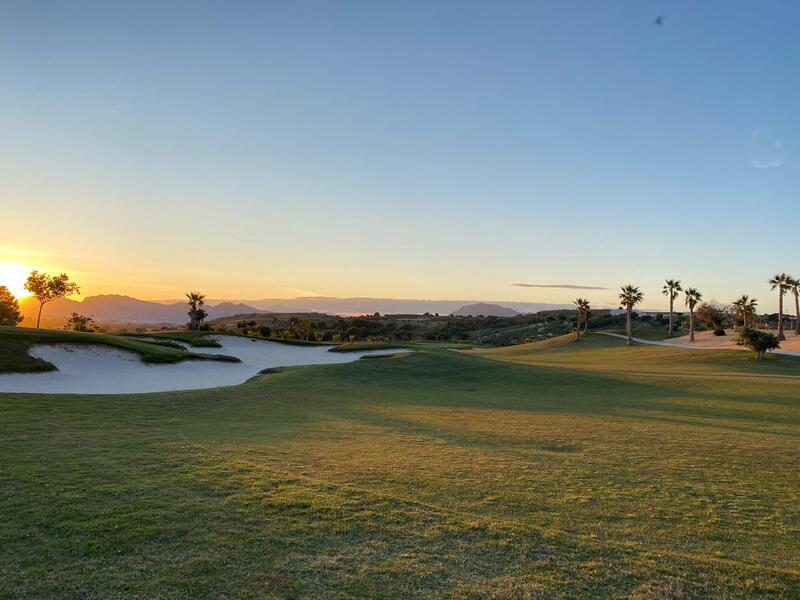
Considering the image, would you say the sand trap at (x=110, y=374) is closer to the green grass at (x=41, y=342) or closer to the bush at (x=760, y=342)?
the green grass at (x=41, y=342)

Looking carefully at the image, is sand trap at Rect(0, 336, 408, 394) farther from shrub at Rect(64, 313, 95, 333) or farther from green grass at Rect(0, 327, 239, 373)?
shrub at Rect(64, 313, 95, 333)

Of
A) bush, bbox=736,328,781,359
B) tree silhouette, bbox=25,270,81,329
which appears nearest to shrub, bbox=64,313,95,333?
tree silhouette, bbox=25,270,81,329

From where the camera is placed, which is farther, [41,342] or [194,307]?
[194,307]

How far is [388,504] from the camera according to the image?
25.2 feet

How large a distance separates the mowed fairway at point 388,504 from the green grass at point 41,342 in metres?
9.07

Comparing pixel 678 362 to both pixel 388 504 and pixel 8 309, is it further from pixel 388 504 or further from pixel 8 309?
pixel 8 309

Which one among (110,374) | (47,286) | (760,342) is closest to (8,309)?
(47,286)

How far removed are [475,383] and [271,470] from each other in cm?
2154

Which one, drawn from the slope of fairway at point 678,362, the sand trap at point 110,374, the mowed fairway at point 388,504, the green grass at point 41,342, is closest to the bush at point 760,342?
the slope of fairway at point 678,362

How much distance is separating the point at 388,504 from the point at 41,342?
28642mm

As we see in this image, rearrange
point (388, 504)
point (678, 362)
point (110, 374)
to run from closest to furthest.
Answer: point (388, 504) → point (110, 374) → point (678, 362)

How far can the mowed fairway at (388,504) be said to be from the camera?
5578mm

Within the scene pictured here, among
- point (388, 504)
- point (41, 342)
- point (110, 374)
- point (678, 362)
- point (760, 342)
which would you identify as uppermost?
point (760, 342)

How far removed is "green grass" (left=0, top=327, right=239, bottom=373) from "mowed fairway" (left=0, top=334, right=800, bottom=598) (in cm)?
907
